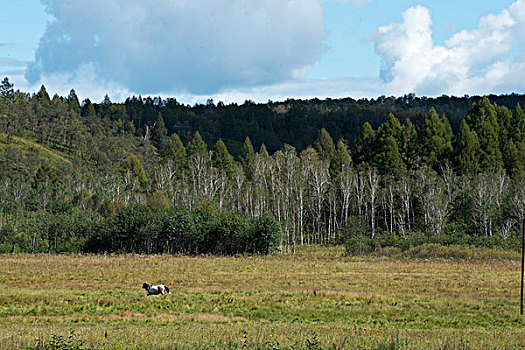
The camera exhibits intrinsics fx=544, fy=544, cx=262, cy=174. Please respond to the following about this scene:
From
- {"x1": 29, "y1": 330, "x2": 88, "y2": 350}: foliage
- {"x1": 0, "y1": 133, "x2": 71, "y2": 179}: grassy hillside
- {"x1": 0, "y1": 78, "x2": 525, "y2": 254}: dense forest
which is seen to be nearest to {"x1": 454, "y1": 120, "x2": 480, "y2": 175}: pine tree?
{"x1": 0, "y1": 78, "x2": 525, "y2": 254}: dense forest

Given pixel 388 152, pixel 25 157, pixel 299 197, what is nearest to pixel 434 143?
pixel 388 152

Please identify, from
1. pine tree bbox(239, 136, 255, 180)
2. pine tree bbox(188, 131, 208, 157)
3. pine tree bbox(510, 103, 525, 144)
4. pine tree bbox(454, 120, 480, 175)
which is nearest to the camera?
pine tree bbox(454, 120, 480, 175)

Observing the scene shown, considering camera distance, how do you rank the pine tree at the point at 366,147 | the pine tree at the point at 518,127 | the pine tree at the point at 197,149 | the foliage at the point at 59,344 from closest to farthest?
the foliage at the point at 59,344, the pine tree at the point at 518,127, the pine tree at the point at 366,147, the pine tree at the point at 197,149

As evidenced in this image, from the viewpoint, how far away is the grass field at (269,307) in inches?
686

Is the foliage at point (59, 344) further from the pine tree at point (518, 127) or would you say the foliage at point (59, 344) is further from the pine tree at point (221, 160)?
the pine tree at point (221, 160)

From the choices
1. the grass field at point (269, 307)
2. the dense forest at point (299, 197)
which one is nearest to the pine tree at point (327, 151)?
the dense forest at point (299, 197)

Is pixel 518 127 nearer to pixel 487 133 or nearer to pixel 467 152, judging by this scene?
pixel 487 133

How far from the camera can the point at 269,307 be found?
89.9ft

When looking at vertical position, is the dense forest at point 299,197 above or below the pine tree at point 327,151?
below

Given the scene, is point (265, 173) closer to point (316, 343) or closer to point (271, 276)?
point (271, 276)

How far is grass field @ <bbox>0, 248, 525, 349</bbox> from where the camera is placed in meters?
17.4

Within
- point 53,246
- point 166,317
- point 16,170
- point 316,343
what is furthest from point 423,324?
point 16,170

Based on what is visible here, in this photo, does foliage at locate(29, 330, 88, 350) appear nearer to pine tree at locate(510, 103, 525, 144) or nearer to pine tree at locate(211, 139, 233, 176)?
pine tree at locate(510, 103, 525, 144)

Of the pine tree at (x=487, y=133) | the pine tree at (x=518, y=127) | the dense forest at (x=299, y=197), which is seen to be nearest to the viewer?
the dense forest at (x=299, y=197)
